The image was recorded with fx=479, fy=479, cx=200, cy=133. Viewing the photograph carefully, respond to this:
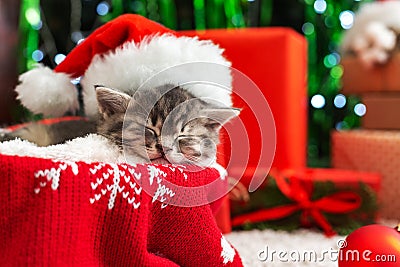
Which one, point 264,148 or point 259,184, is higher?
point 264,148

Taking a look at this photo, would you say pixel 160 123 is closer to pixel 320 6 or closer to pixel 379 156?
pixel 379 156

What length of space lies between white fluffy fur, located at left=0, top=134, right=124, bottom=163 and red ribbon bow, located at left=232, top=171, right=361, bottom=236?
0.58m

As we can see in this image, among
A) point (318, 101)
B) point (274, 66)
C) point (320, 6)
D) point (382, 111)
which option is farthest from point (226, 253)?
point (320, 6)

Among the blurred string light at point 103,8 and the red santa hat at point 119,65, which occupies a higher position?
the red santa hat at point 119,65

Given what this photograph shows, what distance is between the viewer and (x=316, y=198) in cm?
125

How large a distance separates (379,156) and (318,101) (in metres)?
0.69

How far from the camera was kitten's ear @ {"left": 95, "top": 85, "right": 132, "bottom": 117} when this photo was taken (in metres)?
0.77

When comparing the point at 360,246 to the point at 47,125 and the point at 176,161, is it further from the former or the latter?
the point at 47,125

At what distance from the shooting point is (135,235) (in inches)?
26.9

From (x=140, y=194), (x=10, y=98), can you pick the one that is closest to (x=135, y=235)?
(x=140, y=194)

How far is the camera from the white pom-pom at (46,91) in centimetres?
94

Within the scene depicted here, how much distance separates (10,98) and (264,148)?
4.19 feet

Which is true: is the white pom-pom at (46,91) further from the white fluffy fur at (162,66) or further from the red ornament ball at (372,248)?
the red ornament ball at (372,248)

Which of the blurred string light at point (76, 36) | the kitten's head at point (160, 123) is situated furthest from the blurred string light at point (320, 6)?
the kitten's head at point (160, 123)
